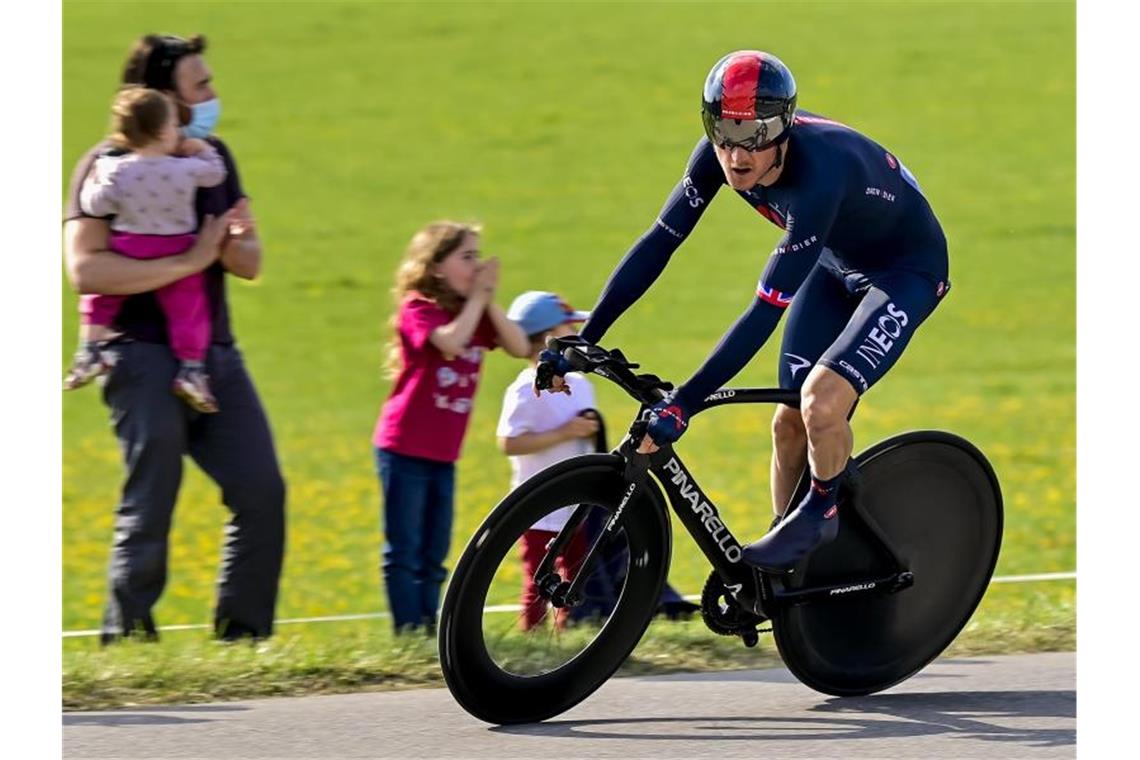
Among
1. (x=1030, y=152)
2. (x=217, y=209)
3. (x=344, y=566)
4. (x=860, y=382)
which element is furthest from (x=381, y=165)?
(x=860, y=382)

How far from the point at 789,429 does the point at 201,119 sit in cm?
267

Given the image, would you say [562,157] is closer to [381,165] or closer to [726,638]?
[381,165]

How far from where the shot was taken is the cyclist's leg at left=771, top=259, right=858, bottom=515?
6.16 m

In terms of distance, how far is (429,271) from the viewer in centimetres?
730

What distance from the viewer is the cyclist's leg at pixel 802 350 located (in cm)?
616

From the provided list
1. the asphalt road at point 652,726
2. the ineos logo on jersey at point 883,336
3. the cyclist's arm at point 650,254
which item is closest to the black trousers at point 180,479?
the asphalt road at point 652,726

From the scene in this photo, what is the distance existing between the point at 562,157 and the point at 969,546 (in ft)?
55.6

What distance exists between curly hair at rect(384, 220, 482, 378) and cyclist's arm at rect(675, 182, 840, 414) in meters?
2.01

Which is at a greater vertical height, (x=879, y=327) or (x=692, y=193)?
(x=692, y=193)

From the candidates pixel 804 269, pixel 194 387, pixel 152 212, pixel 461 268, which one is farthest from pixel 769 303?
pixel 152 212

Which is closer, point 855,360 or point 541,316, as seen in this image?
point 855,360

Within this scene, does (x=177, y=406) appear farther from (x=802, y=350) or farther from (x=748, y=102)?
(x=748, y=102)

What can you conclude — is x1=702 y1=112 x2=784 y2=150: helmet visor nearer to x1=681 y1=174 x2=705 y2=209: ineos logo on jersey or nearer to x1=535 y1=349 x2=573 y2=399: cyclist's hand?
x1=681 y1=174 x2=705 y2=209: ineos logo on jersey

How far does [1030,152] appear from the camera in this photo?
23.8m
